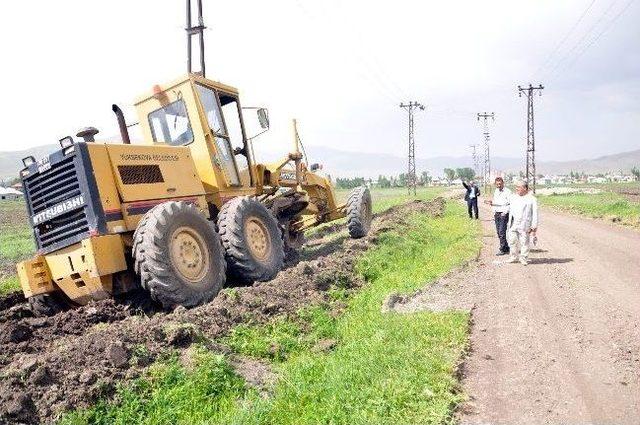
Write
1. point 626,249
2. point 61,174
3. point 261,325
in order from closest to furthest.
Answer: point 261,325 < point 61,174 < point 626,249

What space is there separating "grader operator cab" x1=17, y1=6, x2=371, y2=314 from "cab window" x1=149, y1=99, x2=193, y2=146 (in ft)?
0.06

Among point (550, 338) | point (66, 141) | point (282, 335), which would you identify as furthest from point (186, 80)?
point (550, 338)

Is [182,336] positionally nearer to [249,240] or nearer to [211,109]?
[249,240]

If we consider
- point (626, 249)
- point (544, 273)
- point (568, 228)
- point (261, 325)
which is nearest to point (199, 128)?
point (261, 325)

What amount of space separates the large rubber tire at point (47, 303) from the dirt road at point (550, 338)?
496cm

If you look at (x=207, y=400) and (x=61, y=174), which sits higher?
(x=61, y=174)

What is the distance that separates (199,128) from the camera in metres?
9.26

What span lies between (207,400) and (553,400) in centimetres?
288

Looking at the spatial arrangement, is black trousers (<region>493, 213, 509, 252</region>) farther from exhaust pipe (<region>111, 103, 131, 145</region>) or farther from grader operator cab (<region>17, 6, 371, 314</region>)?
exhaust pipe (<region>111, 103, 131, 145</region>)

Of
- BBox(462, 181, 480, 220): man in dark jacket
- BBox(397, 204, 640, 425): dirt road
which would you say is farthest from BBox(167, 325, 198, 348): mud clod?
BBox(462, 181, 480, 220): man in dark jacket

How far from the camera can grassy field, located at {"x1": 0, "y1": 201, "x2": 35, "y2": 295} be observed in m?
10.8

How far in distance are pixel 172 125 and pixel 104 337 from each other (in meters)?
5.11

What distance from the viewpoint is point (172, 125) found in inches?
378

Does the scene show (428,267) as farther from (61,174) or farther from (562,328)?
(61,174)
